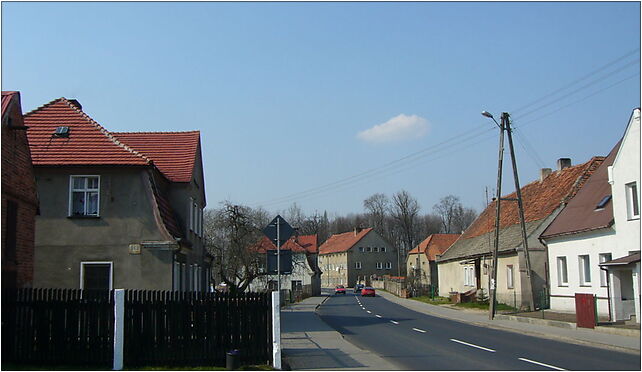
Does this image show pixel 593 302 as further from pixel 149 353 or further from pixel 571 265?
pixel 149 353

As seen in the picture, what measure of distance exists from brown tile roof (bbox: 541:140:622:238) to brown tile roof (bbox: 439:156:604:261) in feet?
14.2

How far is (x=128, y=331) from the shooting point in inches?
535

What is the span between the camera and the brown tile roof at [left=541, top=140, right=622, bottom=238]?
2918 centimetres

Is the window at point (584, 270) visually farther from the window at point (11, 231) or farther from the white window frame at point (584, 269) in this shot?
the window at point (11, 231)

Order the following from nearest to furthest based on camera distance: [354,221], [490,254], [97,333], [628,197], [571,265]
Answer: [97,333] → [628,197] → [571,265] → [490,254] → [354,221]

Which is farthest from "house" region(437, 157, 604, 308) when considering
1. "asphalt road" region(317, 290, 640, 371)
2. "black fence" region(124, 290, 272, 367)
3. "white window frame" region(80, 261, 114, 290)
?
"black fence" region(124, 290, 272, 367)

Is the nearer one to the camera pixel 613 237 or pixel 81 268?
pixel 81 268

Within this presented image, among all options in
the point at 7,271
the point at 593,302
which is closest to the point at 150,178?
the point at 7,271

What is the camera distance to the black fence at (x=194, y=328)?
13664 millimetres

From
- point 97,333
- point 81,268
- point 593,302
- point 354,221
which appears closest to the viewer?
point 97,333

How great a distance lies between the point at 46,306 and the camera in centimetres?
1359

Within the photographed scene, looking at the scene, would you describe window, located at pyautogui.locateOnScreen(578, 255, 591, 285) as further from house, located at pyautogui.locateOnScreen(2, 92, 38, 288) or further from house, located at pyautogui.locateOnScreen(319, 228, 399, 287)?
house, located at pyautogui.locateOnScreen(319, 228, 399, 287)

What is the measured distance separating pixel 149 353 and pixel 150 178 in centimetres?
899

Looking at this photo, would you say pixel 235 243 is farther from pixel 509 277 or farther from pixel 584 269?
pixel 584 269
